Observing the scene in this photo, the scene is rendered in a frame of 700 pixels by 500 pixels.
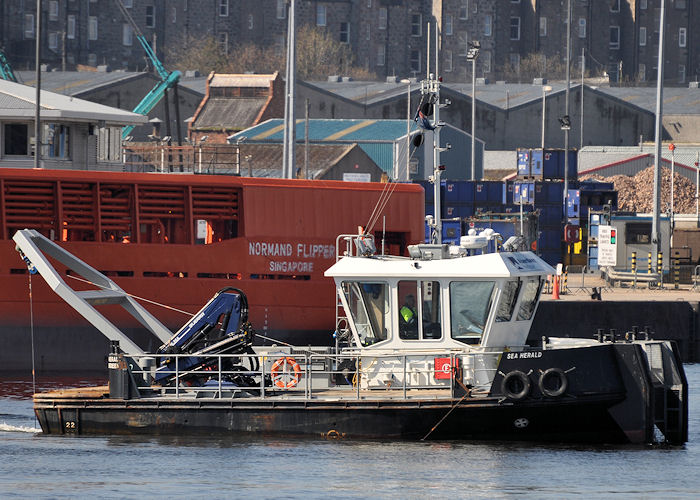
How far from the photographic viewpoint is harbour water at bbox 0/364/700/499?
19969 mm

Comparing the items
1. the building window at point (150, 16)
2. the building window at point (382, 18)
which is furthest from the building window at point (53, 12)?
the building window at point (382, 18)

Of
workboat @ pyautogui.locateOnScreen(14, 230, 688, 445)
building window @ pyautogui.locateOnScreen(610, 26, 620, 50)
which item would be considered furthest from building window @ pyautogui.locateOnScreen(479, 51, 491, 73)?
workboat @ pyautogui.locateOnScreen(14, 230, 688, 445)

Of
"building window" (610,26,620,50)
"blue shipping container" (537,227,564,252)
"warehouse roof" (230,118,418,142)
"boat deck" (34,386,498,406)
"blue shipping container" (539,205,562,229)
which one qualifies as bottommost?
"boat deck" (34,386,498,406)

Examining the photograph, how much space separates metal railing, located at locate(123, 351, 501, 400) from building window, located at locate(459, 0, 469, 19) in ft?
402

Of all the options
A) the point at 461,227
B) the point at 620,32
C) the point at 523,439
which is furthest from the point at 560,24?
the point at 523,439

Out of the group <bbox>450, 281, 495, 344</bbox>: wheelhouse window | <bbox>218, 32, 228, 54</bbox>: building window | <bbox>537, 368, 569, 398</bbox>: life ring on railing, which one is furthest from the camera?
<bbox>218, 32, 228, 54</bbox>: building window

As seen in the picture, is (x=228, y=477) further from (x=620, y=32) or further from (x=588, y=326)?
(x=620, y=32)

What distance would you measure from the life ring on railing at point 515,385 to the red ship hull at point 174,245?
12.5 metres

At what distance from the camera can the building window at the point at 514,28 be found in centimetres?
14638

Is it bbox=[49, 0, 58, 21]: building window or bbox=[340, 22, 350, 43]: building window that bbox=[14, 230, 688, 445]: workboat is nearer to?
bbox=[49, 0, 58, 21]: building window

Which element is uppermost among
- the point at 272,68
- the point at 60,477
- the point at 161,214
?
the point at 272,68

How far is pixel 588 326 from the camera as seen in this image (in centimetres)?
3834

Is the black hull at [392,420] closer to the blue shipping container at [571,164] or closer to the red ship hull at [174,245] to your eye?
the red ship hull at [174,245]

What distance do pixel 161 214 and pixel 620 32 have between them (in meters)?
121
